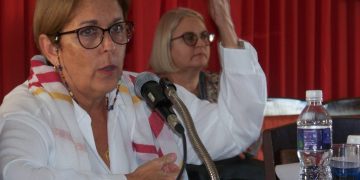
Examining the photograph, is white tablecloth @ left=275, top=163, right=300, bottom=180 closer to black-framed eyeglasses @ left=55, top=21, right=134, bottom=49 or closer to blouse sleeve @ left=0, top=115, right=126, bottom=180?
blouse sleeve @ left=0, top=115, right=126, bottom=180

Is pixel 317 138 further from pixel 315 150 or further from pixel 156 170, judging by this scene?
pixel 156 170

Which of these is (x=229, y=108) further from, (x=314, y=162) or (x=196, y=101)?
(x=314, y=162)

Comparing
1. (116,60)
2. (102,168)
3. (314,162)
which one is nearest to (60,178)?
(102,168)

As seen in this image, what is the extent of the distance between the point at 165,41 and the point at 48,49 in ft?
4.22

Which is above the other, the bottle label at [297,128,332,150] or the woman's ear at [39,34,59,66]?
the woman's ear at [39,34,59,66]

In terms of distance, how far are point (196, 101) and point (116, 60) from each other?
1.71 ft

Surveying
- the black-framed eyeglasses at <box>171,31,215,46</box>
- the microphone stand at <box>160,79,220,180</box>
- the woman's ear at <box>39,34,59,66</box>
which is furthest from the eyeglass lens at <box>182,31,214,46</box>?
the microphone stand at <box>160,79,220,180</box>

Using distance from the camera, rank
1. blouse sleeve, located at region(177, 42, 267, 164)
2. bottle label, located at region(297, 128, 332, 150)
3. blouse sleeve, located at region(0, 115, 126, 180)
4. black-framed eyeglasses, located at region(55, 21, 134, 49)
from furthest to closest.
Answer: blouse sleeve, located at region(177, 42, 267, 164)
black-framed eyeglasses, located at region(55, 21, 134, 49)
bottle label, located at region(297, 128, 332, 150)
blouse sleeve, located at region(0, 115, 126, 180)

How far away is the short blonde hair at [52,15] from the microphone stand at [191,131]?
0.38 metres

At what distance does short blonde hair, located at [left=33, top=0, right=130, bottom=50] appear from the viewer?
1.38 m

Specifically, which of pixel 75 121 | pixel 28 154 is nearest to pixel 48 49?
pixel 75 121

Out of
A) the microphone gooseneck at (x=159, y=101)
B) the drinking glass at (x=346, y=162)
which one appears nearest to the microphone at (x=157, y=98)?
the microphone gooseneck at (x=159, y=101)

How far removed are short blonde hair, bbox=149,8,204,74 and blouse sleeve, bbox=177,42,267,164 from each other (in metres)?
0.90

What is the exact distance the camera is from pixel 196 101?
6.07 ft
